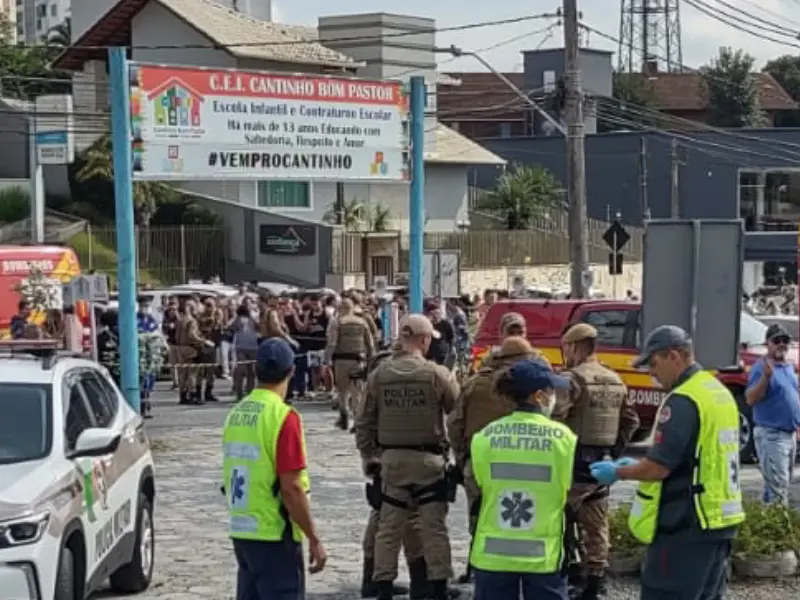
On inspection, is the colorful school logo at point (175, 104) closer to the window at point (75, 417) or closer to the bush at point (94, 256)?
the window at point (75, 417)

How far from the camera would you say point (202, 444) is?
19688 mm

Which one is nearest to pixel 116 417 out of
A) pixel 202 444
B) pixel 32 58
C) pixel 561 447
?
pixel 561 447

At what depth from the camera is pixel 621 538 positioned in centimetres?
1084

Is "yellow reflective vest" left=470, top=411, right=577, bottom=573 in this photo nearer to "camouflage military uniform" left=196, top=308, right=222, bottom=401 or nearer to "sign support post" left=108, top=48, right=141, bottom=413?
"sign support post" left=108, top=48, right=141, bottom=413

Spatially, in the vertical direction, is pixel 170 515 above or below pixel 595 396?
below

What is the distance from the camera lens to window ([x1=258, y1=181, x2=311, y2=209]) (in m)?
48.3

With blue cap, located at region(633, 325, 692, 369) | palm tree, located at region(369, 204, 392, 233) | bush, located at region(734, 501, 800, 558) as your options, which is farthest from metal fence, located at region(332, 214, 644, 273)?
blue cap, located at region(633, 325, 692, 369)

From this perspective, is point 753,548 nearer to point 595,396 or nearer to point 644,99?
point 595,396

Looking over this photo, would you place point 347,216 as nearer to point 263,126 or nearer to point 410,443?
point 263,126

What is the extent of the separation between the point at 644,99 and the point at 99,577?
283 feet

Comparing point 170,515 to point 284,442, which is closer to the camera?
point 284,442

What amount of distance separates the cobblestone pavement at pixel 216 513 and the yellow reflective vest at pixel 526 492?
361 cm

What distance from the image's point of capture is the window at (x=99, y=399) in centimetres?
991

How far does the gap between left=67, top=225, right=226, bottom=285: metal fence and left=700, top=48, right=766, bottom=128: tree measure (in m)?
50.4
